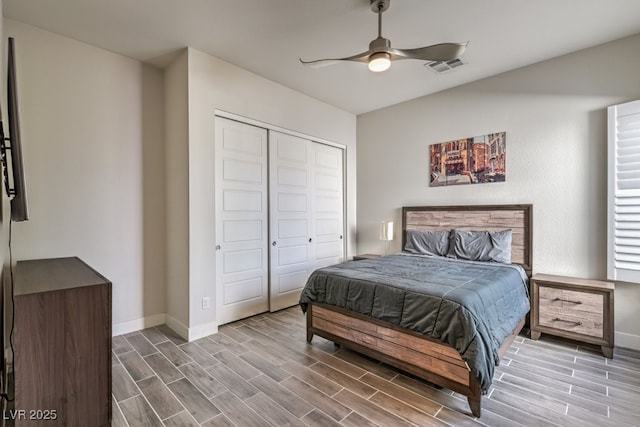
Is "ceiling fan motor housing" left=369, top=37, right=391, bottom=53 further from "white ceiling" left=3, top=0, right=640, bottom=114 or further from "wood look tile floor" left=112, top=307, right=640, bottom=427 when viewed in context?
"wood look tile floor" left=112, top=307, right=640, bottom=427

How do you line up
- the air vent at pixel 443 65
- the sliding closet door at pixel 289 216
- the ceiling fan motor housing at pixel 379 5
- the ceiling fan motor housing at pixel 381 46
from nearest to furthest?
the ceiling fan motor housing at pixel 381 46, the ceiling fan motor housing at pixel 379 5, the air vent at pixel 443 65, the sliding closet door at pixel 289 216

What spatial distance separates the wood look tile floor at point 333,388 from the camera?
187 cm

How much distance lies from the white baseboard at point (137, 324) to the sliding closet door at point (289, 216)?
4.27ft

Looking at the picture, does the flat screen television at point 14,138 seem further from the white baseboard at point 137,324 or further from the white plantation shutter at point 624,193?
the white plantation shutter at point 624,193

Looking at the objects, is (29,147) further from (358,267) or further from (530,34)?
(530,34)

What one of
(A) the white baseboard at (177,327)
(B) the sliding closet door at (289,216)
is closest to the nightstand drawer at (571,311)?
(B) the sliding closet door at (289,216)

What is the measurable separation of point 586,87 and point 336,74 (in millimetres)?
2623

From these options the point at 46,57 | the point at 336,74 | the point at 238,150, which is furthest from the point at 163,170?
the point at 336,74

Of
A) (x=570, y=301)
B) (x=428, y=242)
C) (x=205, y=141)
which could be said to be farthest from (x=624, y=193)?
(x=205, y=141)

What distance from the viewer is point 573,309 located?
2.81m

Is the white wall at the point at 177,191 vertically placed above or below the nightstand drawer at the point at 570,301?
above

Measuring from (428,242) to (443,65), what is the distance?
2.11m

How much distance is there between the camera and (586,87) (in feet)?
10.0

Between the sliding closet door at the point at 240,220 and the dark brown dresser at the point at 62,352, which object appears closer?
the dark brown dresser at the point at 62,352
